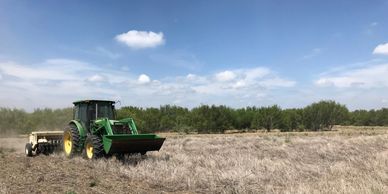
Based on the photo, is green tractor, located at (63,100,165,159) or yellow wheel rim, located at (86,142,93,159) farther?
yellow wheel rim, located at (86,142,93,159)

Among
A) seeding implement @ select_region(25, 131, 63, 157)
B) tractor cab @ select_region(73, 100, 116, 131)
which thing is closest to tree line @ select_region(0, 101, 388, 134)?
seeding implement @ select_region(25, 131, 63, 157)

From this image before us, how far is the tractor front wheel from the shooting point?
50.3 ft

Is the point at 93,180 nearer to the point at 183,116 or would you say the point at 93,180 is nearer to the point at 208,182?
the point at 208,182

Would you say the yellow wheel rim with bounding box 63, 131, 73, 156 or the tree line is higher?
the tree line

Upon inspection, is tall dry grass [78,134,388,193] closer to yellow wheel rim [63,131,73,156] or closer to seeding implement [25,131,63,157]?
yellow wheel rim [63,131,73,156]

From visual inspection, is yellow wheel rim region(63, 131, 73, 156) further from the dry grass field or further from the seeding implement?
the dry grass field

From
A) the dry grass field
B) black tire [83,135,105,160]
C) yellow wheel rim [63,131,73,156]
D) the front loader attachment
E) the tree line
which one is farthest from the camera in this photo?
the tree line

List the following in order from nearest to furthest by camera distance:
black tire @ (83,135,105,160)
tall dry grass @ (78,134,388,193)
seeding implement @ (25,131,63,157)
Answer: tall dry grass @ (78,134,388,193) < black tire @ (83,135,105,160) < seeding implement @ (25,131,63,157)

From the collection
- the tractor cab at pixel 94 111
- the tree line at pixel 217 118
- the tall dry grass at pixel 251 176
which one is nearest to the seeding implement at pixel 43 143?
the tractor cab at pixel 94 111

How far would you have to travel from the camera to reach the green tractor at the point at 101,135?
1346 centimetres

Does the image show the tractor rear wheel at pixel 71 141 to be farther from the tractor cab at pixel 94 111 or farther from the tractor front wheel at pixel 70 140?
the tractor cab at pixel 94 111

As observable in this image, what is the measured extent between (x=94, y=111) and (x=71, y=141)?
56.4 inches

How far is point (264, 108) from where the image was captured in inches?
2931

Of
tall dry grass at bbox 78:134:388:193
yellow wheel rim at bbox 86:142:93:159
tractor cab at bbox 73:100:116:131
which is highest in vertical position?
tractor cab at bbox 73:100:116:131
